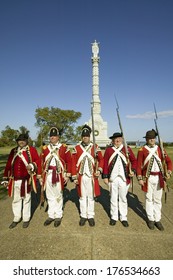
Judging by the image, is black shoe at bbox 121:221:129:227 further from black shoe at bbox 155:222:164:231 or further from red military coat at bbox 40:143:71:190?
red military coat at bbox 40:143:71:190

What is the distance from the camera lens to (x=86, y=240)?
149 inches

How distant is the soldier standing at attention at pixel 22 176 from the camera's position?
176 inches

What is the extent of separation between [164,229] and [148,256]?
1179 millimetres

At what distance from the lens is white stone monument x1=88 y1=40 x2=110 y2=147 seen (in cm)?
3900

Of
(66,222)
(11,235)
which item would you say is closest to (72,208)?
(66,222)

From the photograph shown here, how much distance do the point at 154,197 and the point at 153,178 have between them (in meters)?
0.43

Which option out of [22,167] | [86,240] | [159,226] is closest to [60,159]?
[22,167]

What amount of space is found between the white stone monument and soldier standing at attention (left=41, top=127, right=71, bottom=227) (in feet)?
109

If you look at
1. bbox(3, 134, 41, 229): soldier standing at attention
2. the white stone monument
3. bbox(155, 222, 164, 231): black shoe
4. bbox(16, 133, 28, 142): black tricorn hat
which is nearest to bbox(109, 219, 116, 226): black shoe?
bbox(155, 222, 164, 231): black shoe

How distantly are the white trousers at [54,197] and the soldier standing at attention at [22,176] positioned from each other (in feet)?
1.02

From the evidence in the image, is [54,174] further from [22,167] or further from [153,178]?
[153,178]

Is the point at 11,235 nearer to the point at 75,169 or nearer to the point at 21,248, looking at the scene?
the point at 21,248

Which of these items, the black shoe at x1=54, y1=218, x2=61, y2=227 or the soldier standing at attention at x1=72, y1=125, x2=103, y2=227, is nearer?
the black shoe at x1=54, y1=218, x2=61, y2=227
